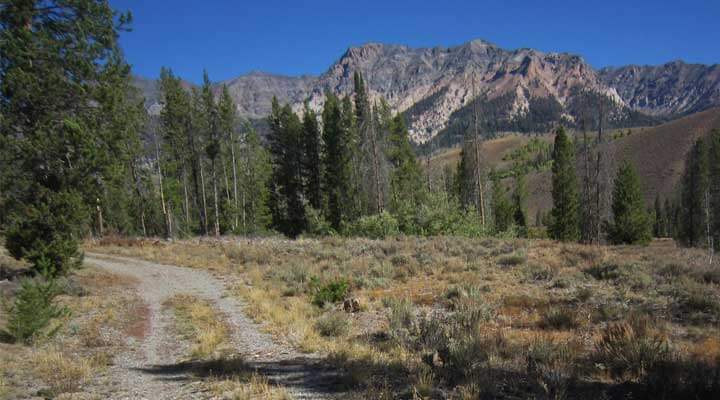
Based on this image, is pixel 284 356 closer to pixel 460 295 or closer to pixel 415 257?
pixel 460 295

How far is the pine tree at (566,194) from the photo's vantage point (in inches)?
1688

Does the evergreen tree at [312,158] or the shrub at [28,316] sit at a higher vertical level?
the evergreen tree at [312,158]

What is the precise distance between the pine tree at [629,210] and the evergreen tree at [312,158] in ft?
96.3

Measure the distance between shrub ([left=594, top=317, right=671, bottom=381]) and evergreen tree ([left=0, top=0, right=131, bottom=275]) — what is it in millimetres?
13882

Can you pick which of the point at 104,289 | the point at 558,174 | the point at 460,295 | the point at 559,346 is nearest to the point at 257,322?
the point at 460,295

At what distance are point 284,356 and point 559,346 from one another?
467 cm

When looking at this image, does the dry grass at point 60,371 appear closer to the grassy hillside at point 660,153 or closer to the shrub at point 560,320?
the shrub at point 560,320

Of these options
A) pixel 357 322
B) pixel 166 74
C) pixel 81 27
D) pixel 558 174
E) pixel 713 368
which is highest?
pixel 166 74

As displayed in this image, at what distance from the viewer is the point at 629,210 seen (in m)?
40.1

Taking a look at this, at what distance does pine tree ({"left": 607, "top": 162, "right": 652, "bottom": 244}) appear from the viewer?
39688 mm

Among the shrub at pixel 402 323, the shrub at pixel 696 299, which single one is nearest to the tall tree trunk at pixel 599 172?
the shrub at pixel 696 299

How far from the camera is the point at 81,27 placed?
495 inches

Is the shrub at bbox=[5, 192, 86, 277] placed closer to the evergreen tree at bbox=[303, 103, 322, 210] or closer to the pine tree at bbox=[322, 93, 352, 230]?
the pine tree at bbox=[322, 93, 352, 230]

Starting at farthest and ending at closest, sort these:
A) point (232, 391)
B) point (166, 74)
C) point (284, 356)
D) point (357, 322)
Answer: point (166, 74) → point (357, 322) → point (284, 356) → point (232, 391)
